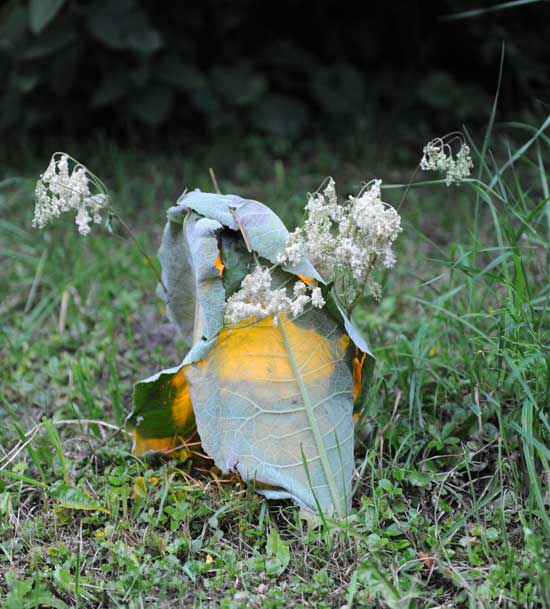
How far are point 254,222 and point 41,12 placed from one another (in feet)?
7.63

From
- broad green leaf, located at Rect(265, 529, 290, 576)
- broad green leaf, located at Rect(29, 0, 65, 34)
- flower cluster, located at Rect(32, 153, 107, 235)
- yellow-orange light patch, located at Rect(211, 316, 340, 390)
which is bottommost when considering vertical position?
broad green leaf, located at Rect(265, 529, 290, 576)

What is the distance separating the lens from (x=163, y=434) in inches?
72.1

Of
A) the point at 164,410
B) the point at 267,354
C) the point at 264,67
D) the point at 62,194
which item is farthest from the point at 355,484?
the point at 264,67

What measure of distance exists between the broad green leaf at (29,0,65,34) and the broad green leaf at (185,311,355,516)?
7.77 feet

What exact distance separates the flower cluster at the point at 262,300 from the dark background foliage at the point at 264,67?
235 cm

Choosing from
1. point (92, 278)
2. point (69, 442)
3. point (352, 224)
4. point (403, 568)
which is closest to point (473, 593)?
point (403, 568)

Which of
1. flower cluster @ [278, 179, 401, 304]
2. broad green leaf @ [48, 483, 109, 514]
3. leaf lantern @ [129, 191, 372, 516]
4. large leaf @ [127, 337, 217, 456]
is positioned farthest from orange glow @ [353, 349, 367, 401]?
broad green leaf @ [48, 483, 109, 514]

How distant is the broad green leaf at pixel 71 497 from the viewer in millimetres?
1694

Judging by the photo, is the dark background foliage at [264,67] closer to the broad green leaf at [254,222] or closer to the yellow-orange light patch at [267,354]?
the broad green leaf at [254,222]

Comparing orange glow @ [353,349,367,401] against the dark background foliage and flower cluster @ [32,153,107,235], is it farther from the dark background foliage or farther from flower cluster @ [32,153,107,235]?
the dark background foliage

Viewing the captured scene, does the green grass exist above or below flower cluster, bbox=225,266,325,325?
below

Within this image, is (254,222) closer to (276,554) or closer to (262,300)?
(262,300)

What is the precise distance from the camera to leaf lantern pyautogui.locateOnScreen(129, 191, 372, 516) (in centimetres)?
165

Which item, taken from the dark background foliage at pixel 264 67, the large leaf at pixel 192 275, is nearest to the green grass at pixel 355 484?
the large leaf at pixel 192 275
